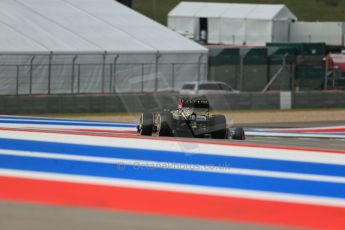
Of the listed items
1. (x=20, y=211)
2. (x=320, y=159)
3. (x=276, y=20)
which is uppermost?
(x=276, y=20)

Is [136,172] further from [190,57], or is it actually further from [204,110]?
[190,57]

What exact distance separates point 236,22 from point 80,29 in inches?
884

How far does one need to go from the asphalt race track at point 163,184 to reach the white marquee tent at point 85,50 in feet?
65.0

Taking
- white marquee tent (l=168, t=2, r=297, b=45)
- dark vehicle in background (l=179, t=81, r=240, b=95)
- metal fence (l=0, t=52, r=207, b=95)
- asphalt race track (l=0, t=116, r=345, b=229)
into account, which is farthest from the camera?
white marquee tent (l=168, t=2, r=297, b=45)

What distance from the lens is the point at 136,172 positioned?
6.92m

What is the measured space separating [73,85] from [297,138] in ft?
50.9

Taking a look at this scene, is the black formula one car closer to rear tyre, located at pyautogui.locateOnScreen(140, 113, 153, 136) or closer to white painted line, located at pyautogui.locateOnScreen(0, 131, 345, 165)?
rear tyre, located at pyautogui.locateOnScreen(140, 113, 153, 136)

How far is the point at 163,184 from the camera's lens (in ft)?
22.2

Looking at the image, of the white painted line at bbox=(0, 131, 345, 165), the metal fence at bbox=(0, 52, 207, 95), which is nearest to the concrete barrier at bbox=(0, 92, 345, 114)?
the metal fence at bbox=(0, 52, 207, 95)

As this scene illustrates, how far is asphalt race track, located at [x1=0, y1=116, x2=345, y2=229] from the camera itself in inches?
251

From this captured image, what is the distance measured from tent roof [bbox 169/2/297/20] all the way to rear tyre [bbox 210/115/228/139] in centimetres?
4202

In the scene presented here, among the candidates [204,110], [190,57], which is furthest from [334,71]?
[204,110]

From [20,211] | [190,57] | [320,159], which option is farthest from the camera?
[190,57]

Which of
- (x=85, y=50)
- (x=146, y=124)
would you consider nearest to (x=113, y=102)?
(x=85, y=50)
